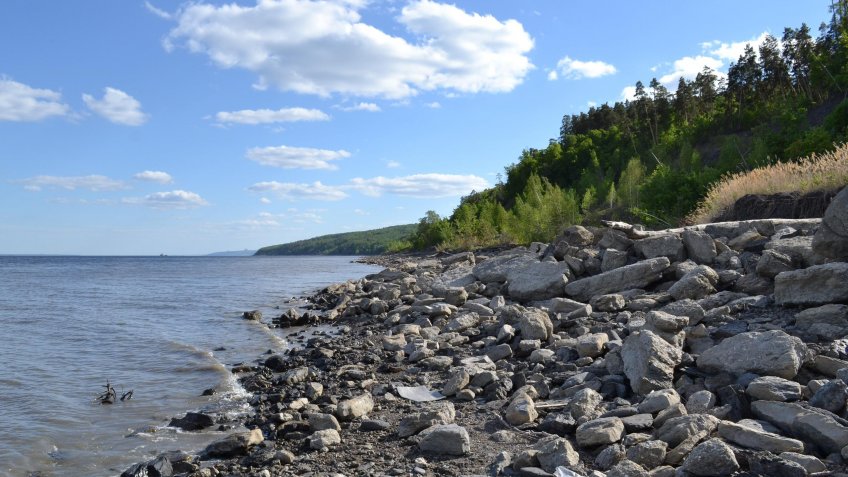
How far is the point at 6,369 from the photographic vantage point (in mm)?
11414

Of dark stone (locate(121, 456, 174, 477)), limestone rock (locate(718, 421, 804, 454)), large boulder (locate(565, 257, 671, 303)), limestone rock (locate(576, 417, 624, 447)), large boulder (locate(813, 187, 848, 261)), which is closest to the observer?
limestone rock (locate(718, 421, 804, 454))

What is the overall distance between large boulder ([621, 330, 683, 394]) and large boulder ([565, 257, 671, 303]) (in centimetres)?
439

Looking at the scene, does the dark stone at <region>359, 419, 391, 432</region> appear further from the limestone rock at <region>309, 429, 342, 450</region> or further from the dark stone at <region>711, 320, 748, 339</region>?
the dark stone at <region>711, 320, 748, 339</region>

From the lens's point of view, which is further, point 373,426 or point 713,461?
point 373,426

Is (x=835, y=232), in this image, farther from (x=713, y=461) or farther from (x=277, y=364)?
(x=277, y=364)

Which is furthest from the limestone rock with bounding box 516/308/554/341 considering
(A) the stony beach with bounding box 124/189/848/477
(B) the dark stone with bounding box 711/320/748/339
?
(B) the dark stone with bounding box 711/320/748/339

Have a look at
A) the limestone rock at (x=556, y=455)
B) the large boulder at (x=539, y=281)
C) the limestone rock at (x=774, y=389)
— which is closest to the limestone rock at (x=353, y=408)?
the limestone rock at (x=556, y=455)

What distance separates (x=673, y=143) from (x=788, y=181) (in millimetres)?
55259

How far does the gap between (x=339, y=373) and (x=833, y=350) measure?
6540 mm

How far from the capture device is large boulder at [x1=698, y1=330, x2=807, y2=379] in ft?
17.8

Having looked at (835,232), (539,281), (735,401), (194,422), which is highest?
(835,232)

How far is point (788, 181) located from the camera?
14461 millimetres

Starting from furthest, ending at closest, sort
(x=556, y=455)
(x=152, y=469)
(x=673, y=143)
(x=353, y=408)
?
(x=673, y=143), (x=353, y=408), (x=152, y=469), (x=556, y=455)

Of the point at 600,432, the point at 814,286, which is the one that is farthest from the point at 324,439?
the point at 814,286
